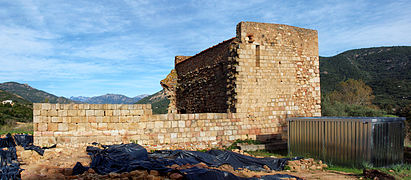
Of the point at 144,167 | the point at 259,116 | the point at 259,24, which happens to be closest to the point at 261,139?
the point at 259,116

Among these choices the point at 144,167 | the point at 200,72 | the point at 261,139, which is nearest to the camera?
the point at 144,167

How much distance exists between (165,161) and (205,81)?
7661 millimetres

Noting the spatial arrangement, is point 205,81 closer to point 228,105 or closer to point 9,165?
point 228,105

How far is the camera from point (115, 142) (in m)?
9.66

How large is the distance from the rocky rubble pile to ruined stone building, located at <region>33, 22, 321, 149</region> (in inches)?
139

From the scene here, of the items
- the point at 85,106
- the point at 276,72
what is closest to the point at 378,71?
the point at 276,72

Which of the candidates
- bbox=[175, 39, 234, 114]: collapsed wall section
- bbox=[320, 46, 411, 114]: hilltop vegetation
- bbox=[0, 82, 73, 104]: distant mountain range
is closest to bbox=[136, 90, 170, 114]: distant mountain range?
bbox=[175, 39, 234, 114]: collapsed wall section

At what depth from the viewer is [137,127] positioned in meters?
10.1

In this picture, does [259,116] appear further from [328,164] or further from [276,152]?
[328,164]

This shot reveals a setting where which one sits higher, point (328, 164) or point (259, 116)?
point (259, 116)

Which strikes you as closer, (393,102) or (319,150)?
(319,150)

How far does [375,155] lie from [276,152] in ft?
12.5

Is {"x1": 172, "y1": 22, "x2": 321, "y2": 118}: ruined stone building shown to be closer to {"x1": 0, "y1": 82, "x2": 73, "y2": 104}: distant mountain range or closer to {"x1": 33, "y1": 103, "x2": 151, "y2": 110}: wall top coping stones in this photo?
{"x1": 33, "y1": 103, "x2": 151, "y2": 110}: wall top coping stones

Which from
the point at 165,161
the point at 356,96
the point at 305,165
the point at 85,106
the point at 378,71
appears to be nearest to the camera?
the point at 165,161
